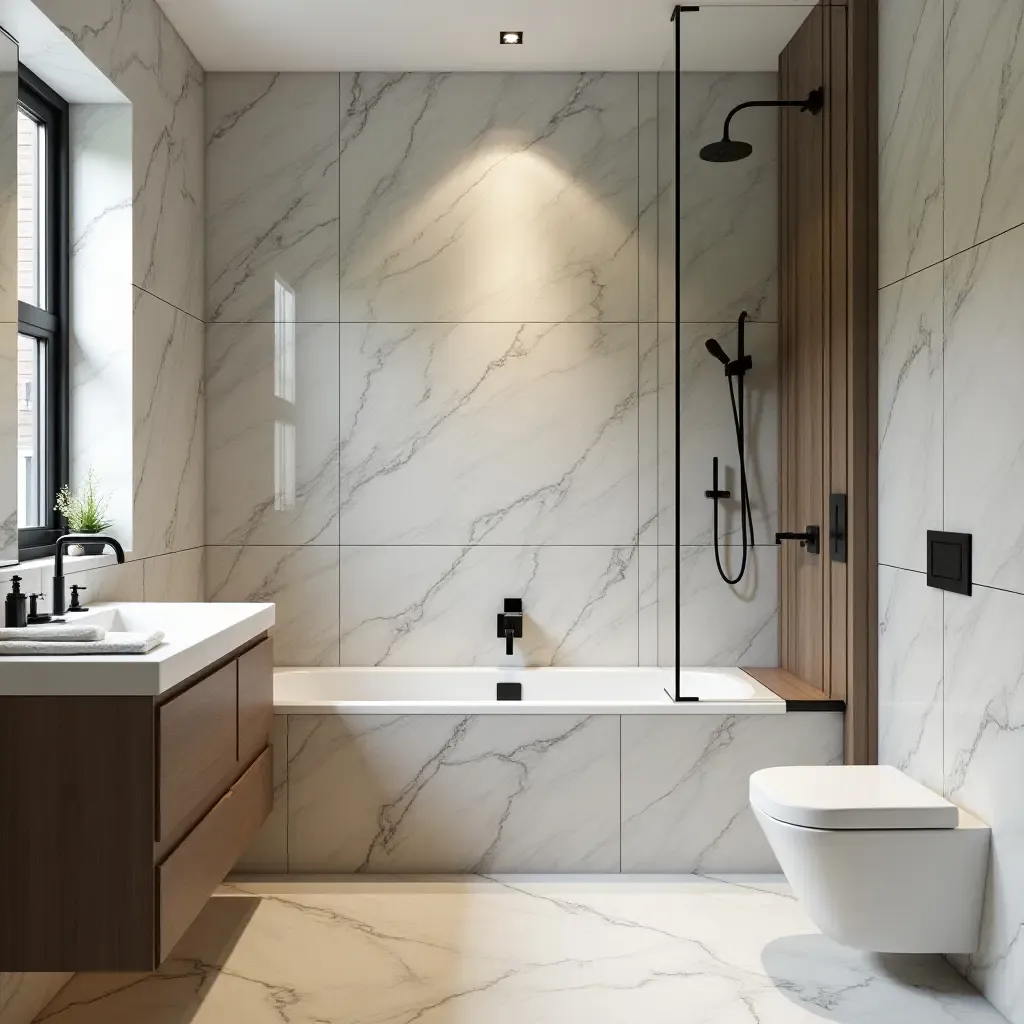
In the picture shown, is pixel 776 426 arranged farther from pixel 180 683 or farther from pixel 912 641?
pixel 180 683

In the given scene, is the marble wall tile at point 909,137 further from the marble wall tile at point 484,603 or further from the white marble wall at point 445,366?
the marble wall tile at point 484,603

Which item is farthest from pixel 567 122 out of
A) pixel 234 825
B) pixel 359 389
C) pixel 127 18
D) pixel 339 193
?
pixel 234 825

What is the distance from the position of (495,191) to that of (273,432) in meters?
1.21

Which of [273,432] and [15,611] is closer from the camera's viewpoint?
[15,611]

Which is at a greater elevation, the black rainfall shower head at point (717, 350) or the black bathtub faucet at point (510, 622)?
the black rainfall shower head at point (717, 350)

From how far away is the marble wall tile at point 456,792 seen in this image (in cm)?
308

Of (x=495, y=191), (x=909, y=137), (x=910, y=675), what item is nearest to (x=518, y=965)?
(x=910, y=675)

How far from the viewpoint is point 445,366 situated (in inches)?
146

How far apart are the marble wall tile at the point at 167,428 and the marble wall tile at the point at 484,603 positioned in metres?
0.62

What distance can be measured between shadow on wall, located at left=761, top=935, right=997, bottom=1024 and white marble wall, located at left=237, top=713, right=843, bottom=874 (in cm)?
51

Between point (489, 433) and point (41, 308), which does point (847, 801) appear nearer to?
point (489, 433)

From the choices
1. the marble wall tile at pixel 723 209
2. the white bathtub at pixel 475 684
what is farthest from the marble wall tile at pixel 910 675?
the marble wall tile at pixel 723 209

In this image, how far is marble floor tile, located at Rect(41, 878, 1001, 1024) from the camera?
2.28 metres

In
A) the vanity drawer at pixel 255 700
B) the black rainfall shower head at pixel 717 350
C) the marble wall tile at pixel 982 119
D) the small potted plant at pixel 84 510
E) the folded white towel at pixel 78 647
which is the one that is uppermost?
the marble wall tile at pixel 982 119
